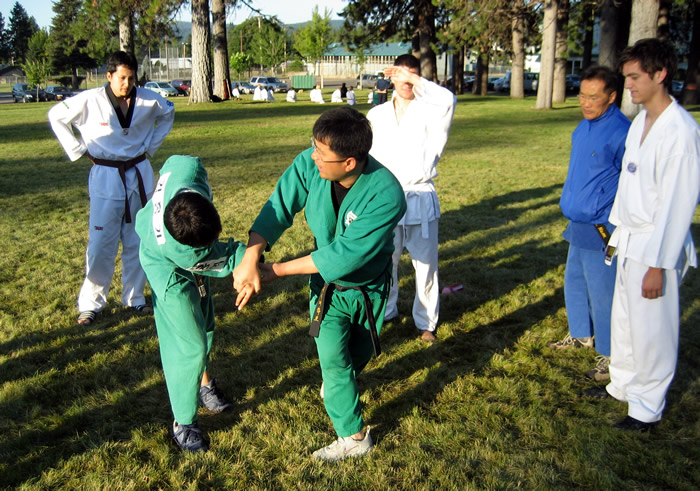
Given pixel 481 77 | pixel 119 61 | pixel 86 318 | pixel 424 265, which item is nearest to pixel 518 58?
pixel 481 77

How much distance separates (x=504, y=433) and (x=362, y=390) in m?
0.97

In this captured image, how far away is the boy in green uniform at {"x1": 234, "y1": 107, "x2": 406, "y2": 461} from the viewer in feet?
8.57

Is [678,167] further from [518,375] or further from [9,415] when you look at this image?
[9,415]

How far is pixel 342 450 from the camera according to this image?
3.06 meters

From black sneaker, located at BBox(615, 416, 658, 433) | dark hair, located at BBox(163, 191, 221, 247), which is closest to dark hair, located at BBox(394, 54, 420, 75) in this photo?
dark hair, located at BBox(163, 191, 221, 247)

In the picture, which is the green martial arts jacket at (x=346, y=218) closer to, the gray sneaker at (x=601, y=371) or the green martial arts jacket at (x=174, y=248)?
the green martial arts jacket at (x=174, y=248)

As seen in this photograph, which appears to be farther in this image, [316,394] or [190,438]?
[316,394]

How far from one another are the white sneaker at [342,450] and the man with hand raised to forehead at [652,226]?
1.56 m

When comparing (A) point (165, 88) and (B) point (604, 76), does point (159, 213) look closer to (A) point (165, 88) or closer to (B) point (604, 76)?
(B) point (604, 76)

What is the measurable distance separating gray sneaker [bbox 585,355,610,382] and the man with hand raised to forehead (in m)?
0.57

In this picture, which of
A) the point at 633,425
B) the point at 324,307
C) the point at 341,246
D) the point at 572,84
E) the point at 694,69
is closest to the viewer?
the point at 341,246

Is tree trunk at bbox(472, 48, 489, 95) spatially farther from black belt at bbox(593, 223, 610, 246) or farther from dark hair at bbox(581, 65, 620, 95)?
black belt at bbox(593, 223, 610, 246)

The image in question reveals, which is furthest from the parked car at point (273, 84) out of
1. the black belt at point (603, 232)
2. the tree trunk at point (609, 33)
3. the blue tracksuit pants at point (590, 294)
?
the black belt at point (603, 232)

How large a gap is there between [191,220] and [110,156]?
262 cm
